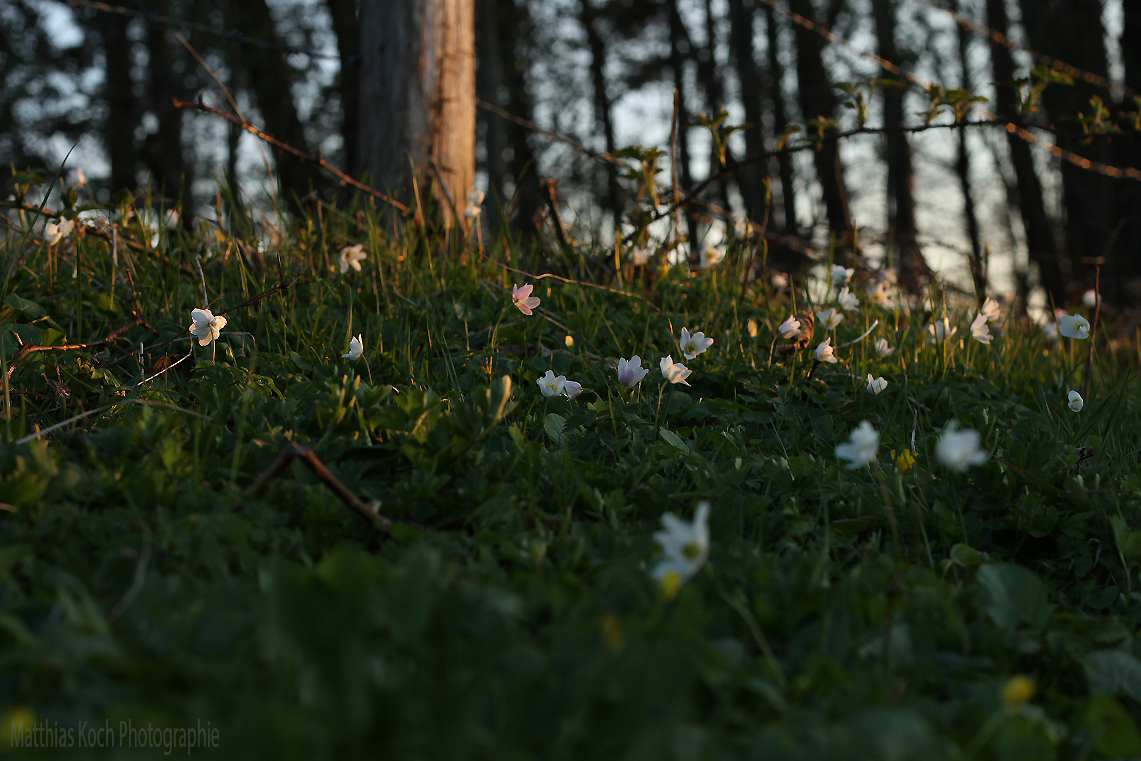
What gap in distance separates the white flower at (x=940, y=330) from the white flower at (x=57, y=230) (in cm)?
331

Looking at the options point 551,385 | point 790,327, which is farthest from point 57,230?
point 790,327

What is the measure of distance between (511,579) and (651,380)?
51.7 inches

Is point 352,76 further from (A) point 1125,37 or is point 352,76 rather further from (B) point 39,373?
(B) point 39,373

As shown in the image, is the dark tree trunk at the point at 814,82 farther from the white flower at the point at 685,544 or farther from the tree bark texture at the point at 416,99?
the white flower at the point at 685,544

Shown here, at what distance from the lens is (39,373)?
2457 millimetres

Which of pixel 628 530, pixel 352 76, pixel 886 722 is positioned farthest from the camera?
pixel 352 76

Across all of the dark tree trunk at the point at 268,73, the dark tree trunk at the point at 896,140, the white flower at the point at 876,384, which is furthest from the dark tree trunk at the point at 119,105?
the white flower at the point at 876,384

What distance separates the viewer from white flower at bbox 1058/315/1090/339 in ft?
9.29

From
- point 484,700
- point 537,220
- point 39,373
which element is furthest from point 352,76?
point 484,700

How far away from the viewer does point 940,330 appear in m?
3.38

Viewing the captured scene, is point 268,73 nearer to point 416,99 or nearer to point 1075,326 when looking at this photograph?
point 416,99

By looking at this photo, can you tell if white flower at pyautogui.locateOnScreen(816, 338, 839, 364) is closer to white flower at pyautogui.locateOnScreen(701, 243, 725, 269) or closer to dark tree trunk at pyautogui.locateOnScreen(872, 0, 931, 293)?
white flower at pyautogui.locateOnScreen(701, 243, 725, 269)

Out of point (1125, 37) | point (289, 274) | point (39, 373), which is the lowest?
point (39, 373)

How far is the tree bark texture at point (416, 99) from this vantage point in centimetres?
430
